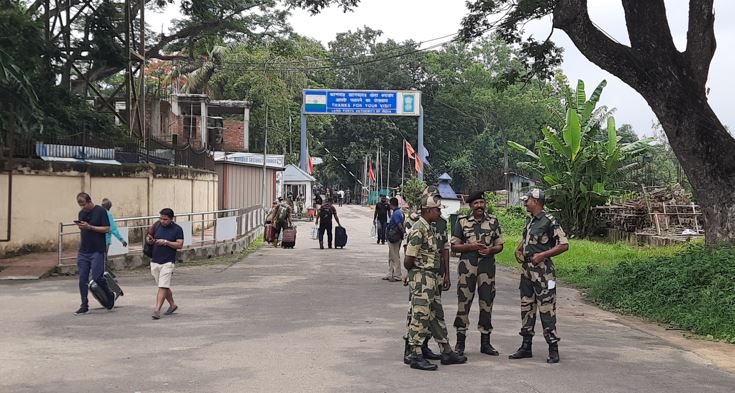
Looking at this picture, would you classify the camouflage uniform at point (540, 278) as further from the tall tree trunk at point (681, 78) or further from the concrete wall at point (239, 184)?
the concrete wall at point (239, 184)

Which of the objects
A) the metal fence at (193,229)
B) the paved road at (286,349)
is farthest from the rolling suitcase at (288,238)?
the paved road at (286,349)

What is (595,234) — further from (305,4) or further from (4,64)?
(4,64)

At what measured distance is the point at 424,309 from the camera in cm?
732

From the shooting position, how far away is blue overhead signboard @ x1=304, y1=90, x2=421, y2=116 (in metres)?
43.6

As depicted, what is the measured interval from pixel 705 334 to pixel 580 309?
8.65ft

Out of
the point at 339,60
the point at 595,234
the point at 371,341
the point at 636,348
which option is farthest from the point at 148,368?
the point at 339,60

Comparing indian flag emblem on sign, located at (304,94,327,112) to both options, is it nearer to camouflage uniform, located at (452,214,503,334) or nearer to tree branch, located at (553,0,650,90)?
tree branch, located at (553,0,650,90)

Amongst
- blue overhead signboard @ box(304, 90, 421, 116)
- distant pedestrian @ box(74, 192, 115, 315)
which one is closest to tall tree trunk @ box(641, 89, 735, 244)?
distant pedestrian @ box(74, 192, 115, 315)

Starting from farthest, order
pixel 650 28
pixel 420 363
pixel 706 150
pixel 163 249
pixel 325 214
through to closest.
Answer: pixel 325 214
pixel 650 28
pixel 706 150
pixel 163 249
pixel 420 363

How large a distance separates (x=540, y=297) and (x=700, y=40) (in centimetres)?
793

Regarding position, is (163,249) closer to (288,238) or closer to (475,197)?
(475,197)

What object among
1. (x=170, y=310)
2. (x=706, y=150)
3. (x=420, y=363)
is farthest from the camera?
(x=706, y=150)

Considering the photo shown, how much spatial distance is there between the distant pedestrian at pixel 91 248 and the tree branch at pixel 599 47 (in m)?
8.40

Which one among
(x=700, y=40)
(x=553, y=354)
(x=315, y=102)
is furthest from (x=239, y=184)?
(x=553, y=354)
